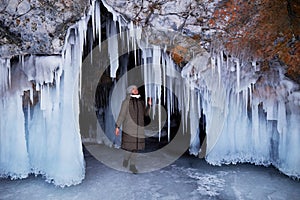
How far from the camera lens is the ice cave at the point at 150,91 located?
15.1 ft

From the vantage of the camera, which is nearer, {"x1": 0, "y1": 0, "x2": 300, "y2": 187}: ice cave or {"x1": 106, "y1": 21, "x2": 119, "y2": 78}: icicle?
{"x1": 0, "y1": 0, "x2": 300, "y2": 187}: ice cave

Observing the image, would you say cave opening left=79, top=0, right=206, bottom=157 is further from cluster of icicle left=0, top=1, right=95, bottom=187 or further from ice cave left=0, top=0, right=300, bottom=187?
cluster of icicle left=0, top=1, right=95, bottom=187

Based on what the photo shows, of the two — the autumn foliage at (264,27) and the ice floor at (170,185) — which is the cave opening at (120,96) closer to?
the ice floor at (170,185)

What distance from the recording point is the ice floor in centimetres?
412

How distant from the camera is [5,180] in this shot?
185 inches

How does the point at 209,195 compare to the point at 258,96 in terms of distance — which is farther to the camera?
the point at 258,96

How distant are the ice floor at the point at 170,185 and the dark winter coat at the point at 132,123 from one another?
65 cm

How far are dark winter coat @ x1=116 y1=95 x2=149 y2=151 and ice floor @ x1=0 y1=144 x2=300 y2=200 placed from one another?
65cm

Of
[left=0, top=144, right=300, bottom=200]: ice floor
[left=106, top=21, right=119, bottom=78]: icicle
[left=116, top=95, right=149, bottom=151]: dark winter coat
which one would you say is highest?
[left=106, top=21, right=119, bottom=78]: icicle

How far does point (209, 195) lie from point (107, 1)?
11.7ft

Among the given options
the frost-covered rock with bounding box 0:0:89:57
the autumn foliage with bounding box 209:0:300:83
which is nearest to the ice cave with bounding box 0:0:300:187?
the frost-covered rock with bounding box 0:0:89:57

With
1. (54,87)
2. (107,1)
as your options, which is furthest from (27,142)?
(107,1)

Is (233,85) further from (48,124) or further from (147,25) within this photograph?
(48,124)

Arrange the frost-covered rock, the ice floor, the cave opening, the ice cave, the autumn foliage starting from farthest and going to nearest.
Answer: the cave opening
the ice cave
the autumn foliage
the frost-covered rock
the ice floor
